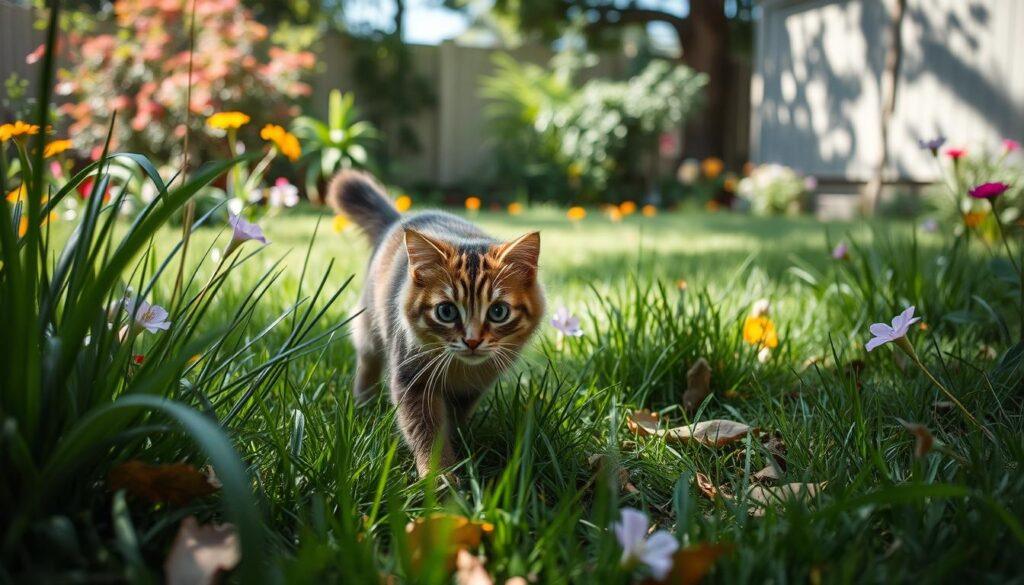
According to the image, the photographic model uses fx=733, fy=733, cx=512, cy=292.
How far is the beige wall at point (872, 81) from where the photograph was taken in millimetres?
7879

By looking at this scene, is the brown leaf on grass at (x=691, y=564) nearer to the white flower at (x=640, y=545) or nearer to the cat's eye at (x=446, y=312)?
the white flower at (x=640, y=545)

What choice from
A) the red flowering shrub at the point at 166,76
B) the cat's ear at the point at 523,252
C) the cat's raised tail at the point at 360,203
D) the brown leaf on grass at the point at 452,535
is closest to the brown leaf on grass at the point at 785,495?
the brown leaf on grass at the point at 452,535

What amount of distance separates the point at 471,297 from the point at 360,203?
1.07 meters

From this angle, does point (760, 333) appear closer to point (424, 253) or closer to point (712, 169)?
point (424, 253)

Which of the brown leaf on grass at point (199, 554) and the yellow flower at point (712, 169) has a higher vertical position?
the yellow flower at point (712, 169)

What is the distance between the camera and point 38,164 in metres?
1.08

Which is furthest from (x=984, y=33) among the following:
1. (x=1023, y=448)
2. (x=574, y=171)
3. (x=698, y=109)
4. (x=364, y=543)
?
(x=364, y=543)

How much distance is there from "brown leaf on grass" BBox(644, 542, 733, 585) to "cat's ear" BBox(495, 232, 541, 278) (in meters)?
1.05

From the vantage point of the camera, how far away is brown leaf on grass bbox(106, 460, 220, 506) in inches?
46.6

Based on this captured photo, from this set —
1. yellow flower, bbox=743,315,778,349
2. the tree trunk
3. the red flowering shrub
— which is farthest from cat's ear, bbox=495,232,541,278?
the tree trunk

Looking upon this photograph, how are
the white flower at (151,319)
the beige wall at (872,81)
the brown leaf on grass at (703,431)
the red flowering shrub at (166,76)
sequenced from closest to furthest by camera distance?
the white flower at (151,319) → the brown leaf on grass at (703,431) → the red flowering shrub at (166,76) → the beige wall at (872,81)

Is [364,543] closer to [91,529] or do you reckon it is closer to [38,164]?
[91,529]

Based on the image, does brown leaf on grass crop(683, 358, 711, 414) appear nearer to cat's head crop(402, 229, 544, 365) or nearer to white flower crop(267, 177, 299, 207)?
cat's head crop(402, 229, 544, 365)

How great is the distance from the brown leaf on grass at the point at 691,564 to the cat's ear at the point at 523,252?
1.05 meters
